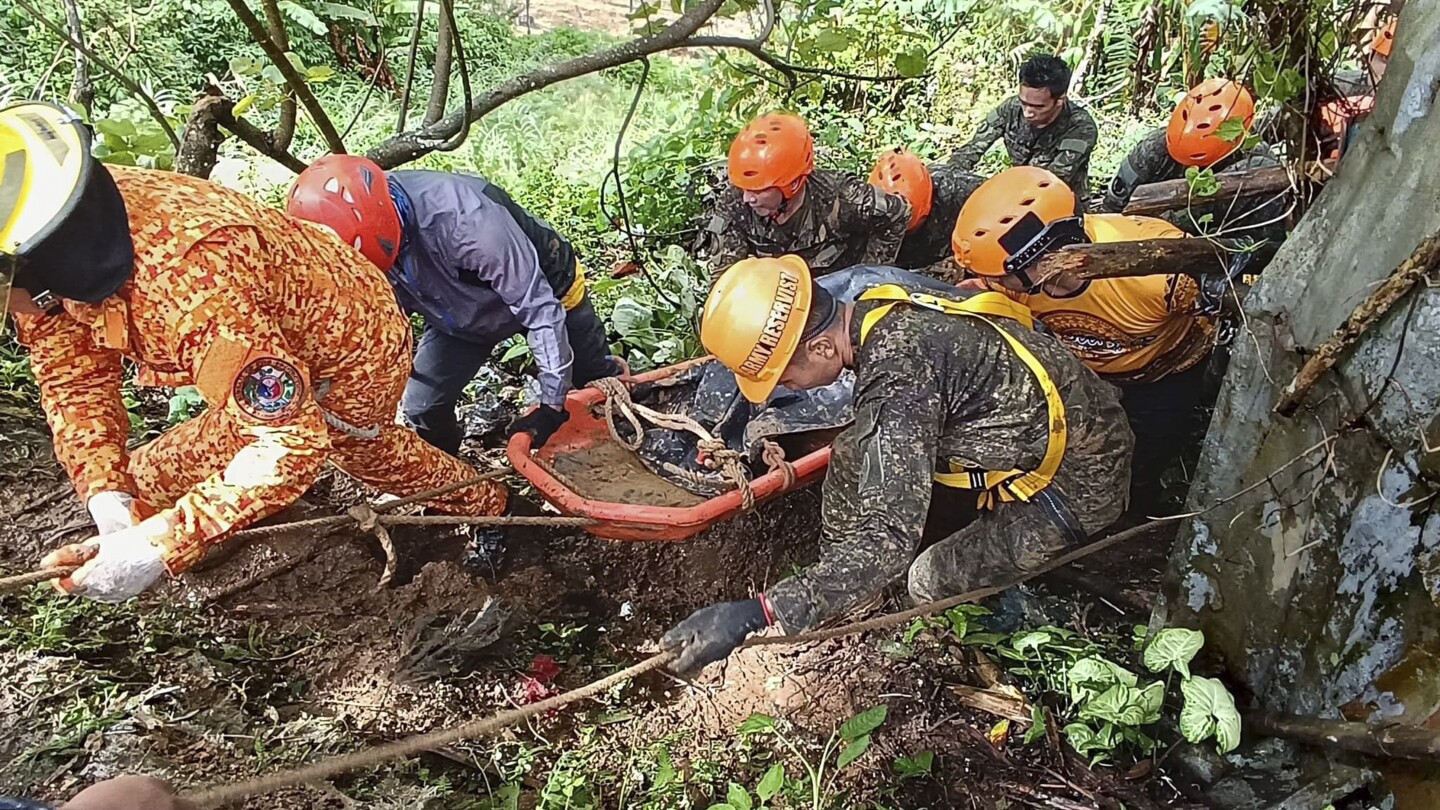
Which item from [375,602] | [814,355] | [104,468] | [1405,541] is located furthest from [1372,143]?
[104,468]

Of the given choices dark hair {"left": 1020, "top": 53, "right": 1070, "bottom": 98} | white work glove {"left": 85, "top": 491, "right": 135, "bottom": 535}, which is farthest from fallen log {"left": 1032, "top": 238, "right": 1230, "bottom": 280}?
dark hair {"left": 1020, "top": 53, "right": 1070, "bottom": 98}

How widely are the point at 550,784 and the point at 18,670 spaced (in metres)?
1.68

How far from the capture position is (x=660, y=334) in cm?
537

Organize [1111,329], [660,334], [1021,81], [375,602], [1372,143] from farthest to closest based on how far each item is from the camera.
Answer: [1021,81] < [660,334] < [1111,329] < [375,602] < [1372,143]

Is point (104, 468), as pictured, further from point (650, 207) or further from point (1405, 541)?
point (650, 207)

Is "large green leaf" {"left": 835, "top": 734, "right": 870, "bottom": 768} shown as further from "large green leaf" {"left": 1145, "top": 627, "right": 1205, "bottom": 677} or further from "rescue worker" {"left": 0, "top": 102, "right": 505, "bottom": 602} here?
"rescue worker" {"left": 0, "top": 102, "right": 505, "bottom": 602}

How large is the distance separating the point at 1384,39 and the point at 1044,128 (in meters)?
3.11

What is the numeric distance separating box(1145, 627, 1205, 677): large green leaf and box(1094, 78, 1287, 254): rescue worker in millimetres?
1421

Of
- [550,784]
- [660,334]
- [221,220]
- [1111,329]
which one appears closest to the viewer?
[221,220]

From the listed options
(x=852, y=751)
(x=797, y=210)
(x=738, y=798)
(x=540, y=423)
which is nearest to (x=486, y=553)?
(x=540, y=423)

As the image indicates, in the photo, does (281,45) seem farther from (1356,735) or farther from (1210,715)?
(1356,735)

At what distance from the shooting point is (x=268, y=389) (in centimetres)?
236

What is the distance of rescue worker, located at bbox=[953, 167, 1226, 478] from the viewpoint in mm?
3480

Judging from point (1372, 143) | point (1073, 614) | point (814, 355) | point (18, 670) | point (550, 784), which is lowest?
point (1073, 614)
